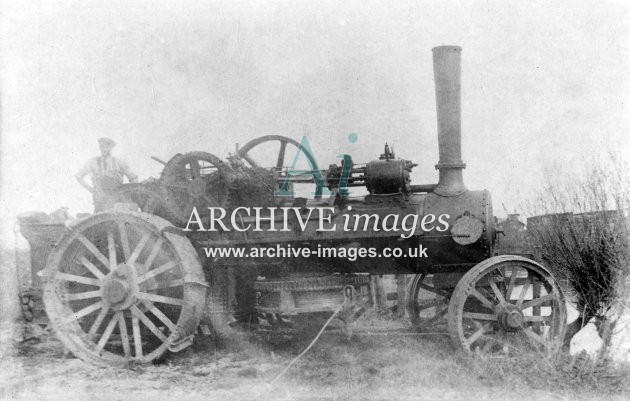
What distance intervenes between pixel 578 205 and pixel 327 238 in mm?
2755

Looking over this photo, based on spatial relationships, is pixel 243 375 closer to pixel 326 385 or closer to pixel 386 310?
pixel 326 385

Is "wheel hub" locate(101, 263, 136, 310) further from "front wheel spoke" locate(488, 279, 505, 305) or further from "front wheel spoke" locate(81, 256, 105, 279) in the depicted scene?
"front wheel spoke" locate(488, 279, 505, 305)

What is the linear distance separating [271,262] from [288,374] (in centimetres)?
125

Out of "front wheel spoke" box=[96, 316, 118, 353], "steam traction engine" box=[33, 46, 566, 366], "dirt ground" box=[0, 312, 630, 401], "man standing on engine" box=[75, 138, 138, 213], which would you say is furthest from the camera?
"man standing on engine" box=[75, 138, 138, 213]

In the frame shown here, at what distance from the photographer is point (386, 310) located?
323 inches

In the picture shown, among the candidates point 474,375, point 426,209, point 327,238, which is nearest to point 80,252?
point 327,238

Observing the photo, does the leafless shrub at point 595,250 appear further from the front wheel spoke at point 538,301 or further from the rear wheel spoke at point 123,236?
the rear wheel spoke at point 123,236

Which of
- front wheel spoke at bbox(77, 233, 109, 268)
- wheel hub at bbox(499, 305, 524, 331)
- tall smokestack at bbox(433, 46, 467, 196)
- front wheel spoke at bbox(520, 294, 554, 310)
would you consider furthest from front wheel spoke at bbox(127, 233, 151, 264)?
front wheel spoke at bbox(520, 294, 554, 310)

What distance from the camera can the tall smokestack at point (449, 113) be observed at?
5934 millimetres

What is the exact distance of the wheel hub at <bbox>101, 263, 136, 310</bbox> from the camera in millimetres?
5594

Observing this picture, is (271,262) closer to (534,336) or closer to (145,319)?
(145,319)

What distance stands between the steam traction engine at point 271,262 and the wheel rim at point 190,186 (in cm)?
1

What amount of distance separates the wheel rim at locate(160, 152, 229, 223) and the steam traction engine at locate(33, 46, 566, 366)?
0.01 metres

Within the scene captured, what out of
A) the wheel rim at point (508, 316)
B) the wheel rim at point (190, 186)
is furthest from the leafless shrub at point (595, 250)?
the wheel rim at point (190, 186)
